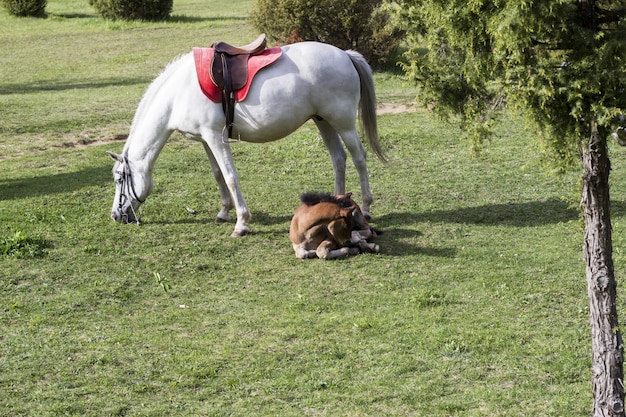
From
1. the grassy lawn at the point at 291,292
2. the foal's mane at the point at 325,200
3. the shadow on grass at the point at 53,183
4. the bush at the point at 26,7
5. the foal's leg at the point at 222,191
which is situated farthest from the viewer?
the bush at the point at 26,7

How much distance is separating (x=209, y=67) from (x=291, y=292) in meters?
2.96

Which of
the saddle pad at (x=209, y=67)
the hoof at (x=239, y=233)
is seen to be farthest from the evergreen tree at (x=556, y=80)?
the hoof at (x=239, y=233)

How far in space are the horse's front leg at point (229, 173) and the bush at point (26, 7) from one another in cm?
2434

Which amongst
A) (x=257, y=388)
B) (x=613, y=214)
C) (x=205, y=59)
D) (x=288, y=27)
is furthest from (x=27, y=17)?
(x=257, y=388)

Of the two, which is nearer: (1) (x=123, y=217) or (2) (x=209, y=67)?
(2) (x=209, y=67)

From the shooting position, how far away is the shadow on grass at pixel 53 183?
11.9m

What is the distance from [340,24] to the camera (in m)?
21.4

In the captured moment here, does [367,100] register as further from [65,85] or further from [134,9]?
[134,9]

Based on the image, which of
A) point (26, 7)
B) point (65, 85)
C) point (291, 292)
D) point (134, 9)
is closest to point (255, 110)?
point (291, 292)

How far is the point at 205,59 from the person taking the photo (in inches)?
386

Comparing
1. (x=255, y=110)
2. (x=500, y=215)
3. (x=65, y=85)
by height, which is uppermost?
(x=255, y=110)

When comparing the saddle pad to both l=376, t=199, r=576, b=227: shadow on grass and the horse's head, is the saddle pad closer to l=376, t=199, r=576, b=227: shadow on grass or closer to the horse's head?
the horse's head

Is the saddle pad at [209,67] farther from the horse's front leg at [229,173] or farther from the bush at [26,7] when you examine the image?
the bush at [26,7]

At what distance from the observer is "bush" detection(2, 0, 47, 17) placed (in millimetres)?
31516
